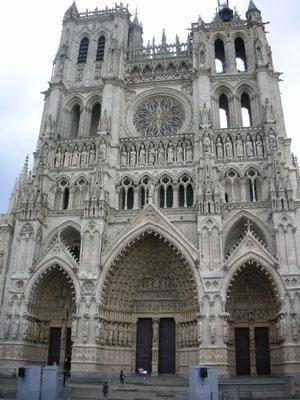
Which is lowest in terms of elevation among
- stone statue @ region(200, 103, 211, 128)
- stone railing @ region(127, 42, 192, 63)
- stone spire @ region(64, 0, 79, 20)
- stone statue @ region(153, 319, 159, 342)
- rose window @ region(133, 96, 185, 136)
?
stone statue @ region(153, 319, 159, 342)

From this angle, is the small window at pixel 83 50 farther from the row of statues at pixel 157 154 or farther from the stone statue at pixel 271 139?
the stone statue at pixel 271 139

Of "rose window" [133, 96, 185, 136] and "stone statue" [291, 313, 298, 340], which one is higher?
"rose window" [133, 96, 185, 136]

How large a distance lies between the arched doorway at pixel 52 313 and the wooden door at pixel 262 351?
10.8m

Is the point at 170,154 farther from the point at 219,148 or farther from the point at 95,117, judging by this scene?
the point at 95,117

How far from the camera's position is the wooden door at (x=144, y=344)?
22.6 m

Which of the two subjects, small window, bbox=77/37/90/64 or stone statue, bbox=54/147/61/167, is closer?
stone statue, bbox=54/147/61/167

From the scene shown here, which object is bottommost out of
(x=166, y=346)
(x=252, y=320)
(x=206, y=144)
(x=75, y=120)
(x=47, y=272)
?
(x=166, y=346)

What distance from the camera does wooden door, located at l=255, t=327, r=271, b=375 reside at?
847 inches

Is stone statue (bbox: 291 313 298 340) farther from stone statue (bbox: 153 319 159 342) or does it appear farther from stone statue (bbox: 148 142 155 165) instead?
stone statue (bbox: 148 142 155 165)

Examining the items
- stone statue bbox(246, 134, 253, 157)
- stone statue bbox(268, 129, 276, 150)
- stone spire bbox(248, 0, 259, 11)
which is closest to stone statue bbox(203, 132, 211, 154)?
stone statue bbox(246, 134, 253, 157)

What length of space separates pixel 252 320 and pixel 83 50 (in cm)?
2629

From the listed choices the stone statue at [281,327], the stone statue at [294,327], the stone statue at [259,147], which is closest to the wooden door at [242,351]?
the stone statue at [281,327]

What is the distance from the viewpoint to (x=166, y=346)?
22.8 meters

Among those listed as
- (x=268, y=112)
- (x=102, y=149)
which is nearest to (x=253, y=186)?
(x=268, y=112)
